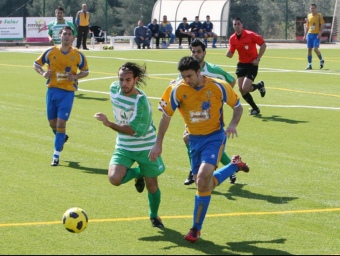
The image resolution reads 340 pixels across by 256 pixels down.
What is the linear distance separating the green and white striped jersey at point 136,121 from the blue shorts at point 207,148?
0.55 meters

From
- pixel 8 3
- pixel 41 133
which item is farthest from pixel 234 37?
pixel 8 3

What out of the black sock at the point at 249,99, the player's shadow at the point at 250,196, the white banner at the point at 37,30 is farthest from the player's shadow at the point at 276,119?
the white banner at the point at 37,30

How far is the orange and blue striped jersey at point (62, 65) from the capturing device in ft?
49.5

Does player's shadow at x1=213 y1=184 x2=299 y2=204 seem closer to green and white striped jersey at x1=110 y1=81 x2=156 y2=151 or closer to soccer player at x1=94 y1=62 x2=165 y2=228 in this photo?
soccer player at x1=94 y1=62 x2=165 y2=228

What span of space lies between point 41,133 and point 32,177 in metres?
4.60

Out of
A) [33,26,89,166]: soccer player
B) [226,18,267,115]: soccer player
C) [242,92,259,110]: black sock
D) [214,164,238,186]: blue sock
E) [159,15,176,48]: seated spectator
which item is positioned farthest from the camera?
[159,15,176,48]: seated spectator


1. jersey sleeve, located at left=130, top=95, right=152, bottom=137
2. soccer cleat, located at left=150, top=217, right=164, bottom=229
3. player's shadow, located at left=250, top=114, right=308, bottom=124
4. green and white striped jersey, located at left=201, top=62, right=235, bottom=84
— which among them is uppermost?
green and white striped jersey, located at left=201, top=62, right=235, bottom=84

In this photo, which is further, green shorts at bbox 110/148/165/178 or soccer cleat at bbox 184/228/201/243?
green shorts at bbox 110/148/165/178

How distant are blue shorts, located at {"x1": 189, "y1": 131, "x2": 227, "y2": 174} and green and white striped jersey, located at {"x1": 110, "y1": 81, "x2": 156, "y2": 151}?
547 mm

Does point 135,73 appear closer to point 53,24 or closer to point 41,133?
point 41,133

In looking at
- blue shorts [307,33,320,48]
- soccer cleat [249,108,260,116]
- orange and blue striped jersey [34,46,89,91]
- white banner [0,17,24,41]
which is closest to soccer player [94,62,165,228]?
orange and blue striped jersey [34,46,89,91]

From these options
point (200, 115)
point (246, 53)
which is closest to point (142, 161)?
point (200, 115)

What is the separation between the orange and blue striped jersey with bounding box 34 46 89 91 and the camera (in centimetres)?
1509

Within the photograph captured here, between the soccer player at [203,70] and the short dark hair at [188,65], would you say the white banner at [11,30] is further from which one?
the short dark hair at [188,65]
